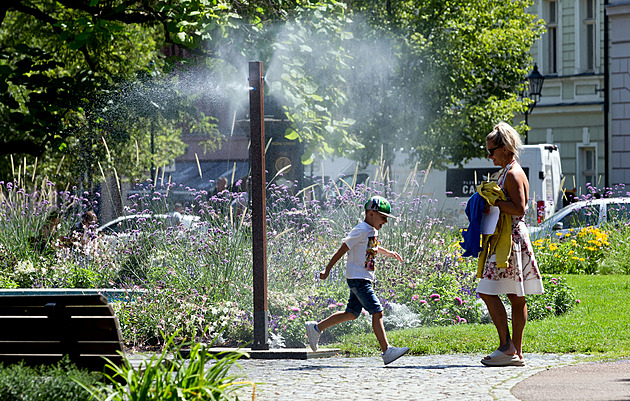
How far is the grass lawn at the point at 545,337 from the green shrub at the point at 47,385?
12.6 feet

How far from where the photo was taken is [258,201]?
858 centimetres

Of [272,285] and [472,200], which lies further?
[272,285]

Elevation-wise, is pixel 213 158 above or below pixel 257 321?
above

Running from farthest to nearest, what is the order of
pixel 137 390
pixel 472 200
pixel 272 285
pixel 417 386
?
pixel 272 285 < pixel 472 200 < pixel 417 386 < pixel 137 390

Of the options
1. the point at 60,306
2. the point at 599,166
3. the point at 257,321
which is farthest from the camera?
the point at 599,166

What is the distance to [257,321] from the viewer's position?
331 inches

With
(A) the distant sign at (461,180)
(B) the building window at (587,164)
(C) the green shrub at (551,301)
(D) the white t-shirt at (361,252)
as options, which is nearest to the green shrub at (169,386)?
(D) the white t-shirt at (361,252)

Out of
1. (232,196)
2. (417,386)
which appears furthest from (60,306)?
(232,196)

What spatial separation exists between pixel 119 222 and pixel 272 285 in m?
2.21

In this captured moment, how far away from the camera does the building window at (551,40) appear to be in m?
36.2

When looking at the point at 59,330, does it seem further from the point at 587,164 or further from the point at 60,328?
the point at 587,164

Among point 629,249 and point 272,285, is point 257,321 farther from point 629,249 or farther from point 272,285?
point 629,249

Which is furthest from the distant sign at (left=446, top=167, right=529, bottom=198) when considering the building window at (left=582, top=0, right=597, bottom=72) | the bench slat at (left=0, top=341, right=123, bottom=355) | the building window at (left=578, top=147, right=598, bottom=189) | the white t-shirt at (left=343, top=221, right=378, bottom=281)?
the bench slat at (left=0, top=341, right=123, bottom=355)

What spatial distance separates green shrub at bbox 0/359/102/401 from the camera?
15.0ft
